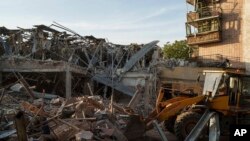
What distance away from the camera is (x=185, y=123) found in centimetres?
1269

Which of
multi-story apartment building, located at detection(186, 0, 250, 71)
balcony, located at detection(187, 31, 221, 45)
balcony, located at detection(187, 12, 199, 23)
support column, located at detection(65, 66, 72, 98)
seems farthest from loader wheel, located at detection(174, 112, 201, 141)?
balcony, located at detection(187, 12, 199, 23)

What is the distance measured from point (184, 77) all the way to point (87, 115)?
62.4 ft

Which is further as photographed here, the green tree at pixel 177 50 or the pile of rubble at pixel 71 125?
the green tree at pixel 177 50

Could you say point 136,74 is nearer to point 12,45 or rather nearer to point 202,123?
point 12,45

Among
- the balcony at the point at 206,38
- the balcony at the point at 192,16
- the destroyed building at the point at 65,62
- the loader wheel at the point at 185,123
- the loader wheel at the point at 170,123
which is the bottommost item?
the loader wheel at the point at 170,123

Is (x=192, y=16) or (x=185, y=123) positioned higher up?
(x=192, y=16)

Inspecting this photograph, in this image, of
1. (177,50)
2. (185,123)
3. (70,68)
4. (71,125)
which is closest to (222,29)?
(177,50)

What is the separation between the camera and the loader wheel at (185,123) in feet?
41.4

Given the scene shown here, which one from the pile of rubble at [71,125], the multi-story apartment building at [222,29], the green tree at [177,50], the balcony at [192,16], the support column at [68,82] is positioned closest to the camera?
the pile of rubble at [71,125]

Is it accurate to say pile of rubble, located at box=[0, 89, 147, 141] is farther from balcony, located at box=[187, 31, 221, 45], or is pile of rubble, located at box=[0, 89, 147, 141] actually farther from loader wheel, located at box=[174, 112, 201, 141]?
balcony, located at box=[187, 31, 221, 45]

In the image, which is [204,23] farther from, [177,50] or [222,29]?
[177,50]

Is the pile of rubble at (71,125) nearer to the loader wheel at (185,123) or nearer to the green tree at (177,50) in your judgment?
the loader wheel at (185,123)

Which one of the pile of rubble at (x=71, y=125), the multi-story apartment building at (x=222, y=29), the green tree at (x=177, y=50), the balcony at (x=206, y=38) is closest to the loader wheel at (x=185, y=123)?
the pile of rubble at (x=71, y=125)

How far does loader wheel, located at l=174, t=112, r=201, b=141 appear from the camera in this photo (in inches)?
497
